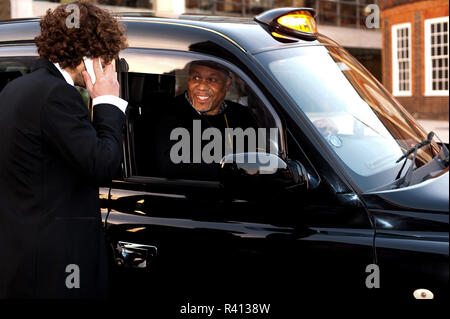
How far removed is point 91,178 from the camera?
231 cm

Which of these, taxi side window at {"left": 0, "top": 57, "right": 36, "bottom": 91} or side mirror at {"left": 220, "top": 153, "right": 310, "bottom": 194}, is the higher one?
taxi side window at {"left": 0, "top": 57, "right": 36, "bottom": 91}

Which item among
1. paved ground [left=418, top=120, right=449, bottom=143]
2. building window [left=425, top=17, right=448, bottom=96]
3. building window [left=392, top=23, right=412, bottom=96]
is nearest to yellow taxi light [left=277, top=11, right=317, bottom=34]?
paved ground [left=418, top=120, right=449, bottom=143]

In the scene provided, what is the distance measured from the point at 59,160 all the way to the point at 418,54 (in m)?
27.1

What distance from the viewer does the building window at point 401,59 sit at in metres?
28.6

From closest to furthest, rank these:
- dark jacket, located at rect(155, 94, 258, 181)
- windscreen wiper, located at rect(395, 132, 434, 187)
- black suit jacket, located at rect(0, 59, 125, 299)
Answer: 1. black suit jacket, located at rect(0, 59, 125, 299)
2. windscreen wiper, located at rect(395, 132, 434, 187)
3. dark jacket, located at rect(155, 94, 258, 181)

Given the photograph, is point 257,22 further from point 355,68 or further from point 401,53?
point 401,53

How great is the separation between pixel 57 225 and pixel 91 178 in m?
0.24

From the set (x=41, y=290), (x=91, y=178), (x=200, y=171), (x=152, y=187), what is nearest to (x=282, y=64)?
(x=200, y=171)

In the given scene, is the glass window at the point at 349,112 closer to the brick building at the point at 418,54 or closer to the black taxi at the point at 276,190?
the black taxi at the point at 276,190

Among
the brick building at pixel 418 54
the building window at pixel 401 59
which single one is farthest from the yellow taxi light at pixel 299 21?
the building window at pixel 401 59

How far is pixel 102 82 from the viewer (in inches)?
98.6

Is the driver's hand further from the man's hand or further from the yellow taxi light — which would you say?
the man's hand

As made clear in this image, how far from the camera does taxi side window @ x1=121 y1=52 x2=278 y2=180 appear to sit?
113 inches

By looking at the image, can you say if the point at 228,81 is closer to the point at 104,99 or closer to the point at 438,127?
the point at 104,99
